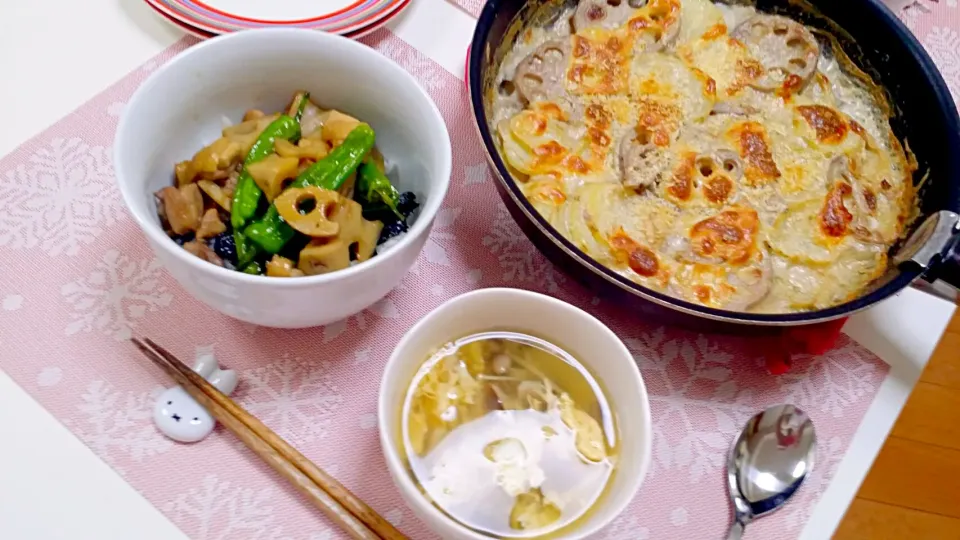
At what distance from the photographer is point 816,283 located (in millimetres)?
923

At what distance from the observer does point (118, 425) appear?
0.77 meters

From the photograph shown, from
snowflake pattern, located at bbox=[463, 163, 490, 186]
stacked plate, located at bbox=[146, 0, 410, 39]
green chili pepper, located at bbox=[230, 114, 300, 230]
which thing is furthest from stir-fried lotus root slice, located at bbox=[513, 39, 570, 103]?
green chili pepper, located at bbox=[230, 114, 300, 230]

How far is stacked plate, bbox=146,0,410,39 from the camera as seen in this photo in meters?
1.02

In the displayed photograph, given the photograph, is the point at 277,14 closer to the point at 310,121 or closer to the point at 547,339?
the point at 310,121

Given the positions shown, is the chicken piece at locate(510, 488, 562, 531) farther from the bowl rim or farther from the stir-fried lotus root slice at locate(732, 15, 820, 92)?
the stir-fried lotus root slice at locate(732, 15, 820, 92)

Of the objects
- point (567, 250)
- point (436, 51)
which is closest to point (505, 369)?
point (567, 250)

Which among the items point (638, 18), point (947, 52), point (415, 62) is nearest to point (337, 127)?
point (415, 62)

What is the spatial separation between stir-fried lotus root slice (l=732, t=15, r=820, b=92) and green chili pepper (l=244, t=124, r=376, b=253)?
581mm

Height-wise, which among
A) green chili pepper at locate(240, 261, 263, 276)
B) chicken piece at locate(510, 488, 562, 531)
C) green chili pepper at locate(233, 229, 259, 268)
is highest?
green chili pepper at locate(233, 229, 259, 268)

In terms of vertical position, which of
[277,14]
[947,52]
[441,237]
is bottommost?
[441,237]

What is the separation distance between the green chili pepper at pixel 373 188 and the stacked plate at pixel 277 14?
296 millimetres

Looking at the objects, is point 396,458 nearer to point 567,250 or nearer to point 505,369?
point 505,369

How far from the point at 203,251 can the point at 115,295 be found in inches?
6.0

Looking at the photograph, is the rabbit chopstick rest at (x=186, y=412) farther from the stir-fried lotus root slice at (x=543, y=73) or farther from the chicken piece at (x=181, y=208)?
the stir-fried lotus root slice at (x=543, y=73)
